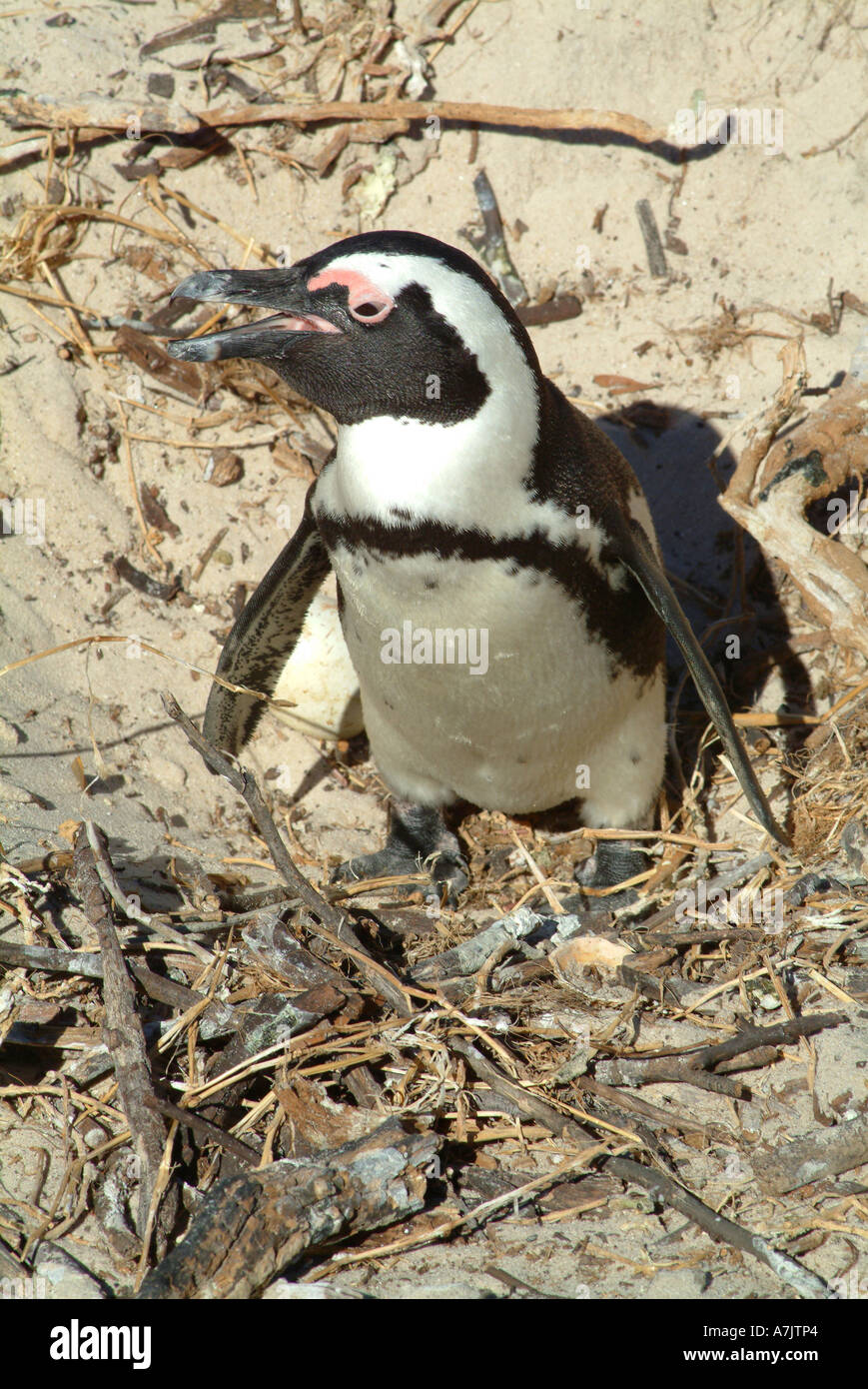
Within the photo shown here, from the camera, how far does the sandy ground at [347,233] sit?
3.21m

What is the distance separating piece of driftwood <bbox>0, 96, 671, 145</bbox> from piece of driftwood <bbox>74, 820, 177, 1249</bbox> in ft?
8.34

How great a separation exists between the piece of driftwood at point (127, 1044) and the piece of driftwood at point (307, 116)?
254 centimetres

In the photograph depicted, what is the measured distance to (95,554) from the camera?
329 centimetres

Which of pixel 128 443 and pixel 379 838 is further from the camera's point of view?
pixel 128 443

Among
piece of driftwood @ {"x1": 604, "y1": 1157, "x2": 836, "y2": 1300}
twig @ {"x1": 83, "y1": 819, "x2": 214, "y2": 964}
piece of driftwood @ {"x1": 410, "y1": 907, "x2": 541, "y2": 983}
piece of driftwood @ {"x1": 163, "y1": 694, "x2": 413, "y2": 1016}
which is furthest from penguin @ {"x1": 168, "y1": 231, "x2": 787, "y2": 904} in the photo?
piece of driftwood @ {"x1": 604, "y1": 1157, "x2": 836, "y2": 1300}

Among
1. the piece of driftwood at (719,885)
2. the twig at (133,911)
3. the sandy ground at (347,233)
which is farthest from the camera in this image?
the sandy ground at (347,233)

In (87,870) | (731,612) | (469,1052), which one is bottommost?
(469,1052)

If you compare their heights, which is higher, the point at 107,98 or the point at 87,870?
the point at 107,98

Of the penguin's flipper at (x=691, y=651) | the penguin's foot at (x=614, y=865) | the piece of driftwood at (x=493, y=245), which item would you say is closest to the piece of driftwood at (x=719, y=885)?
the penguin's flipper at (x=691, y=651)

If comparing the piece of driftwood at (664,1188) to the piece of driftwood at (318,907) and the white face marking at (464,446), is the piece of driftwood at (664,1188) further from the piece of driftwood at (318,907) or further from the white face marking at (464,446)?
the white face marking at (464,446)

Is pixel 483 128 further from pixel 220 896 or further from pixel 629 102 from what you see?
pixel 220 896

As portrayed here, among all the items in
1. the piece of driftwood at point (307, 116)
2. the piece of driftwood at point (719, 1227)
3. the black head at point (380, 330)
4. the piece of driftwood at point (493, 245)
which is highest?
the piece of driftwood at point (307, 116)

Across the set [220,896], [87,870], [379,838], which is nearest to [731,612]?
[379,838]
